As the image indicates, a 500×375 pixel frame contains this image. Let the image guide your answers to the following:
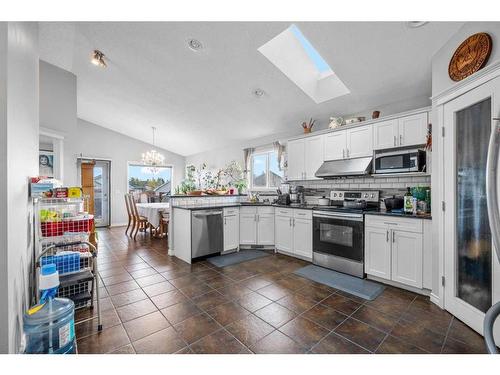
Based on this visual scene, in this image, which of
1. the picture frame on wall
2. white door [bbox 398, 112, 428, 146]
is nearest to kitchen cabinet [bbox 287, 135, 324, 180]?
white door [bbox 398, 112, 428, 146]

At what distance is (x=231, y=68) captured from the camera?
329 cm

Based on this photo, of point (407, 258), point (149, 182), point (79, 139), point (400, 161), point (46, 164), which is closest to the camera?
point (407, 258)

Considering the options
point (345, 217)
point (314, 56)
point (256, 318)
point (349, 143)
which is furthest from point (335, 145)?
point (256, 318)

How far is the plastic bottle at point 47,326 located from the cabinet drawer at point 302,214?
9.91 ft

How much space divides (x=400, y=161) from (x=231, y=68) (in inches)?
104

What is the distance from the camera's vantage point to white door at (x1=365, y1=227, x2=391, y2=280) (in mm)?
2723

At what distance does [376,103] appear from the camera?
11.4ft

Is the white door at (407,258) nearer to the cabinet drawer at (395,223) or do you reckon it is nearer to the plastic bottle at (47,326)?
the cabinet drawer at (395,223)

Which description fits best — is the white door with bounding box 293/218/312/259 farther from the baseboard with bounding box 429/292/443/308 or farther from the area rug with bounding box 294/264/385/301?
the baseboard with bounding box 429/292/443/308

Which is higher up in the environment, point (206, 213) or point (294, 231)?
point (206, 213)

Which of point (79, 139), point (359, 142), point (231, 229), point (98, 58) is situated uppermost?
point (98, 58)

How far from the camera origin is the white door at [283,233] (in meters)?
3.85

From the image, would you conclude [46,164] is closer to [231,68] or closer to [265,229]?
[231,68]

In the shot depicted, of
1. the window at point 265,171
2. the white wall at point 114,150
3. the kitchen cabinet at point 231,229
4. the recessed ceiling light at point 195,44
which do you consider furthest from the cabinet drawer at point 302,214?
the white wall at point 114,150
